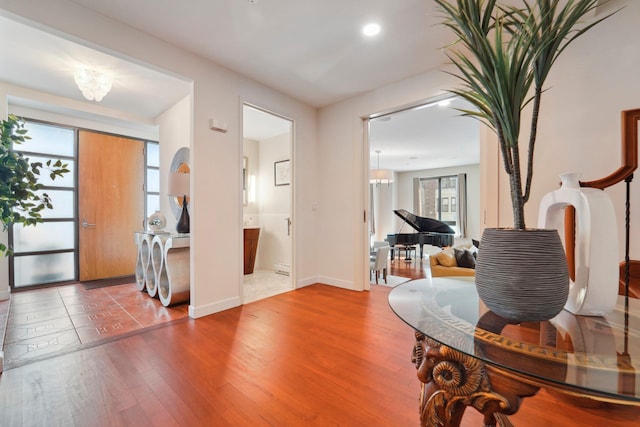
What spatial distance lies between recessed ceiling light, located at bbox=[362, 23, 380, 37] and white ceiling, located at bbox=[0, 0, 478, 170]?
6cm

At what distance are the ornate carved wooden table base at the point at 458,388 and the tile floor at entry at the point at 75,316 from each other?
249cm

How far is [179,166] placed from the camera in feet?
12.1

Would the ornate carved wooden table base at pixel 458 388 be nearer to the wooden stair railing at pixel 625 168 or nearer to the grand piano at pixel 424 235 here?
the wooden stair railing at pixel 625 168

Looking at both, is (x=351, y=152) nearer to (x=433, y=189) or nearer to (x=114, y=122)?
(x=114, y=122)

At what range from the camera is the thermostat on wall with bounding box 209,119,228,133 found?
9.12 ft

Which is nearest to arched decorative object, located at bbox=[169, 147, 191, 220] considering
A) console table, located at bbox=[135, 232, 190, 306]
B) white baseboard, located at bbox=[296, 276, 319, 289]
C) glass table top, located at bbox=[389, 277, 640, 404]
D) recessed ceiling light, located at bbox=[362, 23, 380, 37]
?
console table, located at bbox=[135, 232, 190, 306]

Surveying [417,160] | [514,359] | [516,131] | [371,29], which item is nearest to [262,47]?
[371,29]

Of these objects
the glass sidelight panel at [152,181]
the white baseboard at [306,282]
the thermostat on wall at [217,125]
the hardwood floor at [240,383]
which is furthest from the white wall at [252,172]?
the hardwood floor at [240,383]

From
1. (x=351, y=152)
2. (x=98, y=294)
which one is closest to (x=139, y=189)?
(x=98, y=294)

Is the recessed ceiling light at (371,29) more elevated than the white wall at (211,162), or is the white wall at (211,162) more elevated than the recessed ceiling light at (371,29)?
the recessed ceiling light at (371,29)

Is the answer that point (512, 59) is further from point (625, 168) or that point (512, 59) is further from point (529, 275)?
point (625, 168)

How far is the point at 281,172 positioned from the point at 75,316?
343 cm

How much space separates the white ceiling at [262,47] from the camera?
206 centimetres

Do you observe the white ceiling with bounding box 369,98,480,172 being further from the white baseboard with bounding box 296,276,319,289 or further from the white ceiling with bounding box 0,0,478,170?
the white baseboard with bounding box 296,276,319,289
